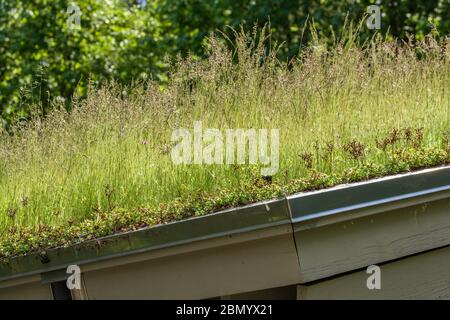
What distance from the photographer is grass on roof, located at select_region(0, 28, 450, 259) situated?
4.55 m

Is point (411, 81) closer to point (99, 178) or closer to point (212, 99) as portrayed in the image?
point (212, 99)

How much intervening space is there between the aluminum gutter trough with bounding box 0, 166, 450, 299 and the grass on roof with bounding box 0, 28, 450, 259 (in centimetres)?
22

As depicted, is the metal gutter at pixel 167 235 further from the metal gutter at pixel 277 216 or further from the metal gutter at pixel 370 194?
the metal gutter at pixel 370 194

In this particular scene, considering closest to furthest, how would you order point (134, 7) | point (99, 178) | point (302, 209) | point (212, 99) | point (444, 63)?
point (302, 209), point (99, 178), point (212, 99), point (444, 63), point (134, 7)

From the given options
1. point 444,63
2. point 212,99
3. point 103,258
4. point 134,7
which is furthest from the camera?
point 134,7

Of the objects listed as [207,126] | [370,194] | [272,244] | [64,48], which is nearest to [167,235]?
[272,244]

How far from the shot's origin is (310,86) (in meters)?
5.50

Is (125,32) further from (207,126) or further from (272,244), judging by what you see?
(272,244)

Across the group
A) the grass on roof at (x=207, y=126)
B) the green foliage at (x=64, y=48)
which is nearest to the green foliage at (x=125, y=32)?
the green foliage at (x=64, y=48)

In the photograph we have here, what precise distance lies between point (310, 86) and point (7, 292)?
2329mm

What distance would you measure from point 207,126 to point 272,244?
1.47 m

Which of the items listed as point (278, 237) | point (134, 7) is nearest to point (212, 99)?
point (278, 237)

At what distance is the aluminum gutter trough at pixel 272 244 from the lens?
13.1 feet

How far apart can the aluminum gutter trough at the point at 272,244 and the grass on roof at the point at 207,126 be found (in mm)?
221
